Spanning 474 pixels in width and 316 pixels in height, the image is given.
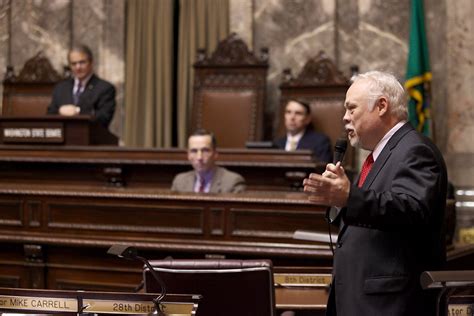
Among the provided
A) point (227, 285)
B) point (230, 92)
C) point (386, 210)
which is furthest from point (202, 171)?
point (386, 210)

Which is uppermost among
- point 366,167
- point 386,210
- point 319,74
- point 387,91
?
point 319,74

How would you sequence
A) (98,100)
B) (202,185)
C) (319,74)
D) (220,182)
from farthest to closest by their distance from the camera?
(319,74) < (98,100) < (202,185) < (220,182)

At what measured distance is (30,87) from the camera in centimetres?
921

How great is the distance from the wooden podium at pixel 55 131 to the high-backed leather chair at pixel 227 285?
13.5 feet

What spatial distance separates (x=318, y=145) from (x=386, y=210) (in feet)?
15.3

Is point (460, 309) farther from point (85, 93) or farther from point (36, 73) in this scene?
point (36, 73)

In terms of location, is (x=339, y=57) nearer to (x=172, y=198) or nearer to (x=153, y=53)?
(x=153, y=53)

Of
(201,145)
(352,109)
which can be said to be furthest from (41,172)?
(352,109)

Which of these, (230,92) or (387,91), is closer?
(387,91)

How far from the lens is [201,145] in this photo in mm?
6027

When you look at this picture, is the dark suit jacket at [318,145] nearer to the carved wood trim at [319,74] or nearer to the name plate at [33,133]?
the carved wood trim at [319,74]

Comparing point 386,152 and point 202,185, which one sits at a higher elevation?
point 386,152

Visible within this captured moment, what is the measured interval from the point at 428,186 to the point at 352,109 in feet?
1.28

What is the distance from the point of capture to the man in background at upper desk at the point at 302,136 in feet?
24.0
